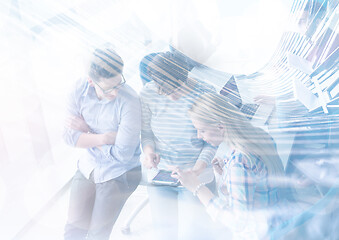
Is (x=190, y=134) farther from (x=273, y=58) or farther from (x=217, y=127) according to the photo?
(x=273, y=58)

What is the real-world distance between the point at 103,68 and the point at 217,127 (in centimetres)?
32

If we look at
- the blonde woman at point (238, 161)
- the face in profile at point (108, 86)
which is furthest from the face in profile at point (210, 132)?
the face in profile at point (108, 86)

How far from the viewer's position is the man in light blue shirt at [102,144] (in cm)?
79

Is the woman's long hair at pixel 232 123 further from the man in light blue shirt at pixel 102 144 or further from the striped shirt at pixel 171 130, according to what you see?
the man in light blue shirt at pixel 102 144

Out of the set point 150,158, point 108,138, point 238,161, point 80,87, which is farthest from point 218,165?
point 80,87

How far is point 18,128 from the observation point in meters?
0.88

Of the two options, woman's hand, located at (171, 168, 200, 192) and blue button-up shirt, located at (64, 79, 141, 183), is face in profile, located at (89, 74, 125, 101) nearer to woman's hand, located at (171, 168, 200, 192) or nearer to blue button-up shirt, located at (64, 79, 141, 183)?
blue button-up shirt, located at (64, 79, 141, 183)

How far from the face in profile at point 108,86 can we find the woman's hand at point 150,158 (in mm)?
170

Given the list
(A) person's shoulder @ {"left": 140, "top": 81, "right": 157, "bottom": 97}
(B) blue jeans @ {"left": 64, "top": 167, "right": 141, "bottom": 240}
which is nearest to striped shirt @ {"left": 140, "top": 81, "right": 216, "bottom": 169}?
(A) person's shoulder @ {"left": 140, "top": 81, "right": 157, "bottom": 97}

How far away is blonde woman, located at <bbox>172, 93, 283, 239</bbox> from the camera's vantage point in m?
0.80

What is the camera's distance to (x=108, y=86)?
2.57ft

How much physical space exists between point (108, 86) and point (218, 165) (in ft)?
1.16

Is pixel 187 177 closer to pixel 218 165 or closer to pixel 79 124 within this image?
pixel 218 165

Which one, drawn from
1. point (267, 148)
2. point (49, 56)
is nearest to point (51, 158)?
point (49, 56)
